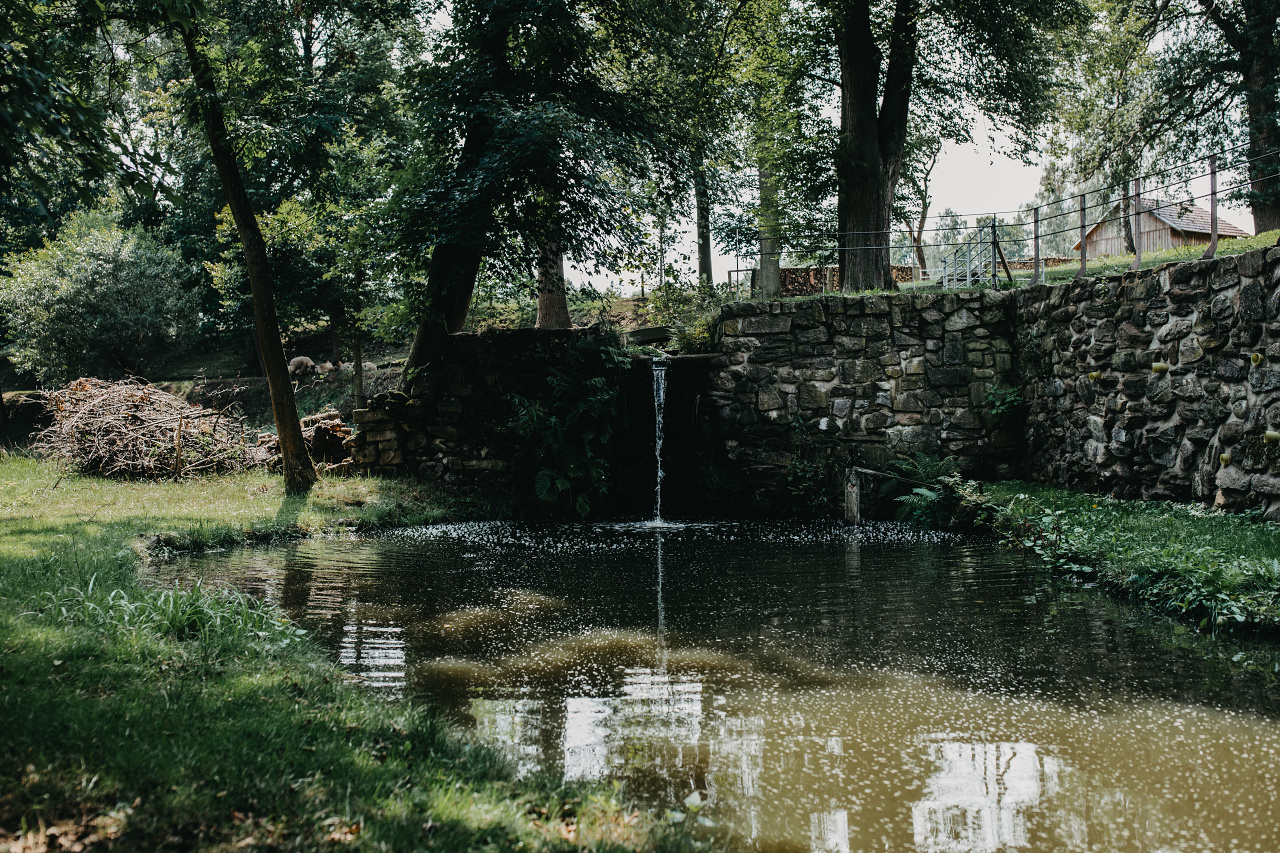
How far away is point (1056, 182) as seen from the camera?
71.2 ft

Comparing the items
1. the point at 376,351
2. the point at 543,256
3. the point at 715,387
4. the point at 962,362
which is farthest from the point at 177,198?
the point at 376,351

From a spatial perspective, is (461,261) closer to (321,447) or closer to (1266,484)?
(321,447)

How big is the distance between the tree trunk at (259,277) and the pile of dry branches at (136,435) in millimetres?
1884

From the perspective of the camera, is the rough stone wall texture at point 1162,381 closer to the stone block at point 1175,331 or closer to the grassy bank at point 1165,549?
the stone block at point 1175,331

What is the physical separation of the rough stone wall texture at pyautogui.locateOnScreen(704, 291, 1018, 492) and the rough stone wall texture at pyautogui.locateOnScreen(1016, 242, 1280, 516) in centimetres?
57

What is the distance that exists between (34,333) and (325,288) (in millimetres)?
10256

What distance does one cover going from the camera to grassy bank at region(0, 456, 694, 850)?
229cm

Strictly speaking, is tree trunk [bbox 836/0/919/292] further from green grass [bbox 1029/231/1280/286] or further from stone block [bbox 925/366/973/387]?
stone block [bbox 925/366/973/387]

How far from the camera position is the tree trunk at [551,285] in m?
11.5

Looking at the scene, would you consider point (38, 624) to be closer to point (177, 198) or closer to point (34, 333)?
point (177, 198)

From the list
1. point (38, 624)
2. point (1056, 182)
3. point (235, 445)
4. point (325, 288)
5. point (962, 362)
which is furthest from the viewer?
point (1056, 182)

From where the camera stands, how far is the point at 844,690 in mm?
4113

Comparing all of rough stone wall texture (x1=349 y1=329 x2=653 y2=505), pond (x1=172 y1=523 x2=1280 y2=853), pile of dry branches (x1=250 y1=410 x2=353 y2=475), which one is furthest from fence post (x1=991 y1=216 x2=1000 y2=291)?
pile of dry branches (x1=250 y1=410 x2=353 y2=475)

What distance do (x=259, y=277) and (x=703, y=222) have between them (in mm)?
8666
